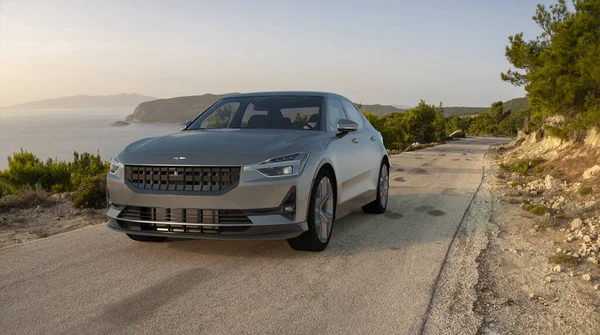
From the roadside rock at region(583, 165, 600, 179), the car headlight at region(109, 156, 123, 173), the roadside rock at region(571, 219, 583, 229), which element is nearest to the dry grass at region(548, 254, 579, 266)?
the roadside rock at region(571, 219, 583, 229)

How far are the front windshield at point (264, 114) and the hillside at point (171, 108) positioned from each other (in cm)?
7855

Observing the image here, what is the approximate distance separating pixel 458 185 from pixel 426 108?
74093 mm

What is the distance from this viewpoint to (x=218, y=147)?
4.61m

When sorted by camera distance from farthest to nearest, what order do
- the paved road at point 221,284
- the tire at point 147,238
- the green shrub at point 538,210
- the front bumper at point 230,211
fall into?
the green shrub at point 538,210, the tire at point 147,238, the front bumper at point 230,211, the paved road at point 221,284

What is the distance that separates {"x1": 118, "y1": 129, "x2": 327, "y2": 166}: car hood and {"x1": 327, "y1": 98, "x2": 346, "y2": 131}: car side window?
1.43ft

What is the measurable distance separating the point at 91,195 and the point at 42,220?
1227 millimetres

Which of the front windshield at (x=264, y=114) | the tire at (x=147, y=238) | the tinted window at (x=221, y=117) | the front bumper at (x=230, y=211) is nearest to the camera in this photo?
Result: the front bumper at (x=230, y=211)

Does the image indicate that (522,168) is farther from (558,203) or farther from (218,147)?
(218,147)

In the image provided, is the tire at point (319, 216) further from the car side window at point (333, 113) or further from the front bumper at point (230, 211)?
the car side window at point (333, 113)

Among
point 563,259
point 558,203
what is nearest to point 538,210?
point 558,203

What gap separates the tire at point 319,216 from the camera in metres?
4.75

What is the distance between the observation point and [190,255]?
193 inches

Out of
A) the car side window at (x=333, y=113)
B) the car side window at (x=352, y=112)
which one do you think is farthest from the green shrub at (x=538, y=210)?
the car side window at (x=333, y=113)

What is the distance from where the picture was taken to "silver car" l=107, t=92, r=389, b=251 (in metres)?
4.31
